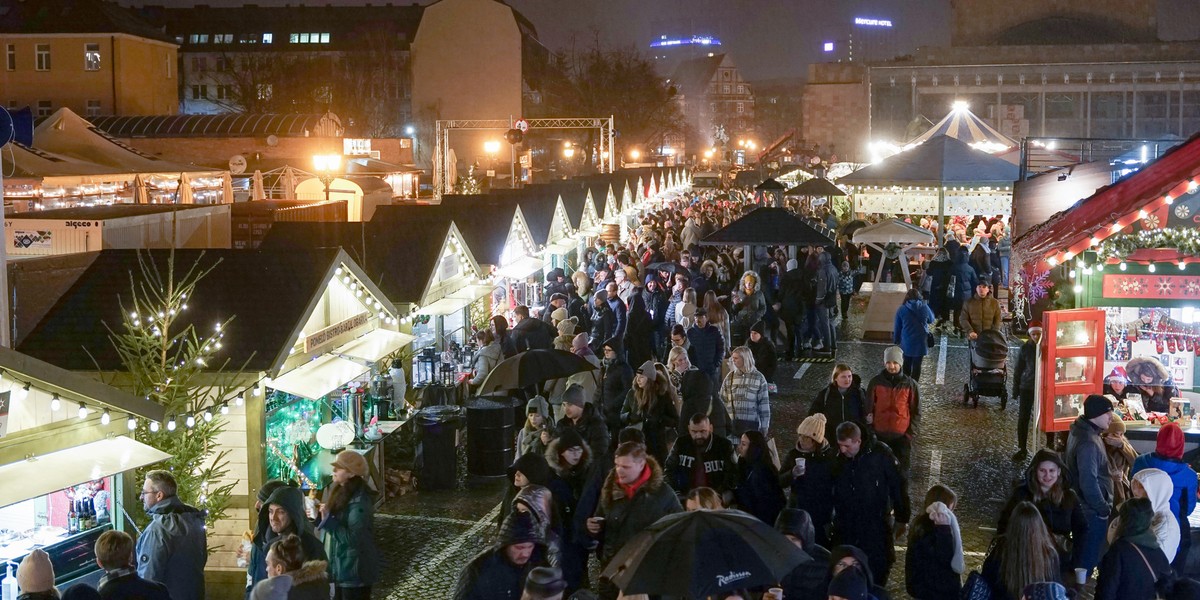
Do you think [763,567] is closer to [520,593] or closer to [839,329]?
[520,593]

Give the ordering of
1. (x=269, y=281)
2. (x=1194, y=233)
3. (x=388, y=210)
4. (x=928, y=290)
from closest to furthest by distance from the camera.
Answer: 1. (x=269, y=281)
2. (x=1194, y=233)
3. (x=388, y=210)
4. (x=928, y=290)

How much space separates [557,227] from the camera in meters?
23.6

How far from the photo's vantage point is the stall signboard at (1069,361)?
37.0ft

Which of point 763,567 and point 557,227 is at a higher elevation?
point 557,227

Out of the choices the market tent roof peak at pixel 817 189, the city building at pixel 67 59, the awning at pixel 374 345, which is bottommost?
the awning at pixel 374 345

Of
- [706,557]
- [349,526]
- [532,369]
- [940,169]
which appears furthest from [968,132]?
[706,557]

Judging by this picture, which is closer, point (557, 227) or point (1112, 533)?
point (1112, 533)

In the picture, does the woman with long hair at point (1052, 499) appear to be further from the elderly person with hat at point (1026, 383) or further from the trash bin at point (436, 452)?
the trash bin at point (436, 452)

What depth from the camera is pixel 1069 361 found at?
1136cm

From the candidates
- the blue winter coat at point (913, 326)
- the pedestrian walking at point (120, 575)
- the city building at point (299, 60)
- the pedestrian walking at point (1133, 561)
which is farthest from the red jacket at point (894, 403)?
the city building at point (299, 60)

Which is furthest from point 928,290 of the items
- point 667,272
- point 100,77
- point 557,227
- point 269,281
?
point 100,77

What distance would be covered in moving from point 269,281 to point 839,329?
44.5ft

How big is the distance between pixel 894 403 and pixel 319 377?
4.53 meters

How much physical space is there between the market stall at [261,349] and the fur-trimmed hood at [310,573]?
2.79m
